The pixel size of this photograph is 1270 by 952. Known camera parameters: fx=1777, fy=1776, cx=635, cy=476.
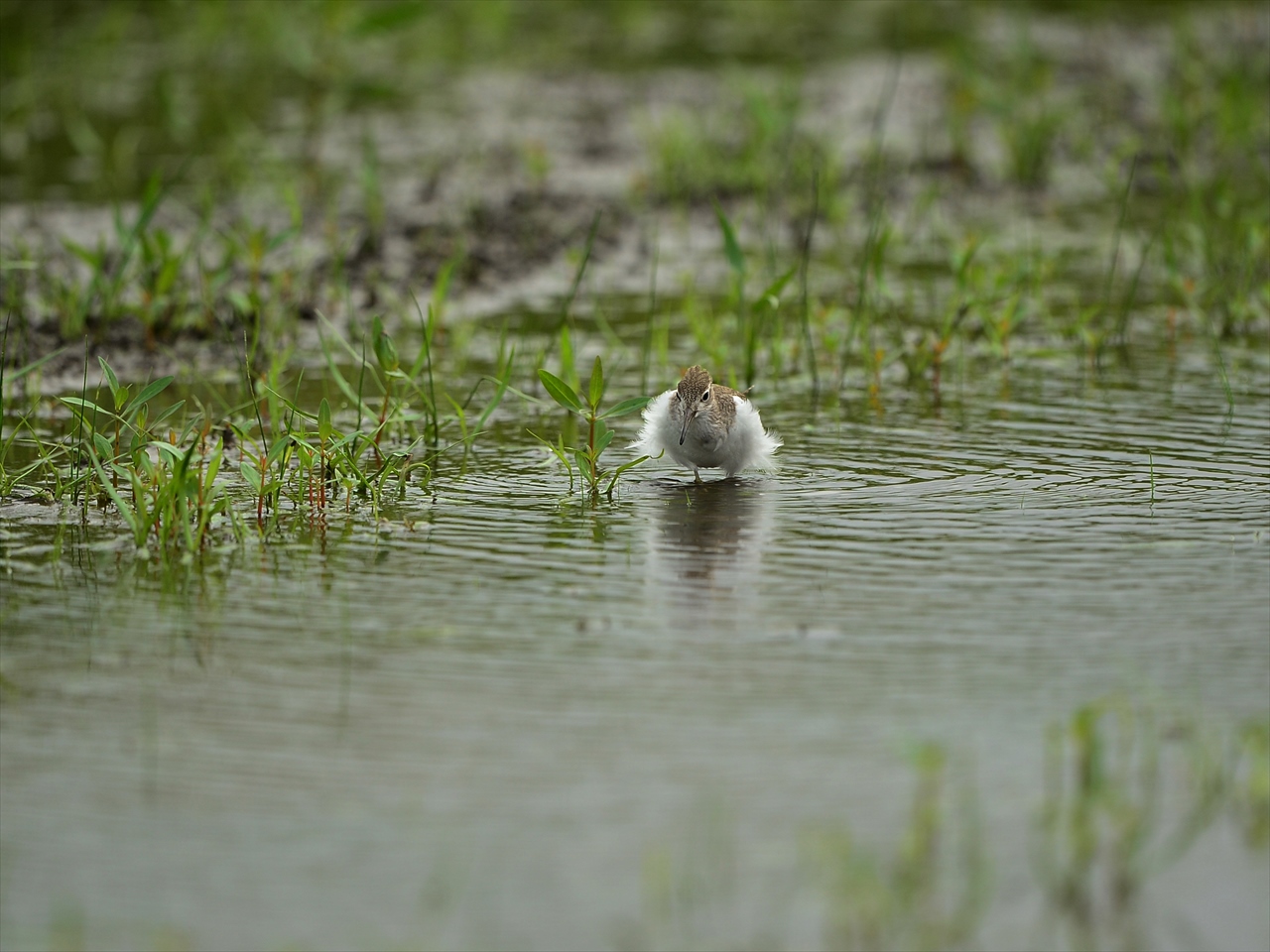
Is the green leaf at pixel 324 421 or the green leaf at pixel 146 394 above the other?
the green leaf at pixel 146 394

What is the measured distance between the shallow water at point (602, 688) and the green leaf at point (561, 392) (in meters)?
0.30

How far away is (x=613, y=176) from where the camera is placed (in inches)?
459

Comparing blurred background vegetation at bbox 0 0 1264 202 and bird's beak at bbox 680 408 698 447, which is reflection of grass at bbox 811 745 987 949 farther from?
blurred background vegetation at bbox 0 0 1264 202

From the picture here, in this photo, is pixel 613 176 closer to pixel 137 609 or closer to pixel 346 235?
pixel 346 235

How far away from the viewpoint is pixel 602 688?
160 inches

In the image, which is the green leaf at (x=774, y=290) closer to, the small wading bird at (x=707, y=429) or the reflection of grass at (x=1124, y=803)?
the small wading bird at (x=707, y=429)

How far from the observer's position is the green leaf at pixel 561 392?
558 centimetres

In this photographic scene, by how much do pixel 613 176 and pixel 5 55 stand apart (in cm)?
551

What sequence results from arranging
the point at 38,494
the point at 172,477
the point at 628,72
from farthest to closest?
the point at 628,72 < the point at 38,494 < the point at 172,477

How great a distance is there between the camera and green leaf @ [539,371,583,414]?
220 inches

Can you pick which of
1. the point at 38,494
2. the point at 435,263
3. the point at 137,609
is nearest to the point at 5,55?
the point at 435,263

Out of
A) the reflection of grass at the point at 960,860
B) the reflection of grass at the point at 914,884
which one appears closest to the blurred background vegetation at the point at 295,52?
the reflection of grass at the point at 960,860

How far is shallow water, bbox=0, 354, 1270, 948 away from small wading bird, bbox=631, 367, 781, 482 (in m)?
0.13

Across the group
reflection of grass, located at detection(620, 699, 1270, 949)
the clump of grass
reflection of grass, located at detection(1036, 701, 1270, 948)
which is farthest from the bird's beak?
reflection of grass, located at detection(620, 699, 1270, 949)
